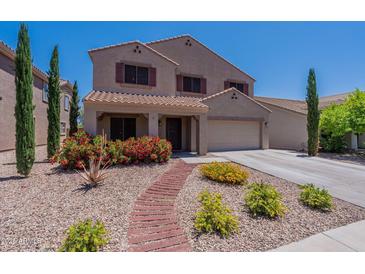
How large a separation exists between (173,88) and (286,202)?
11.0 m

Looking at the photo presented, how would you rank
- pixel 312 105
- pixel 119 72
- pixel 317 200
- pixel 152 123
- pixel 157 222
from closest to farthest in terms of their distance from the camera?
pixel 157 222
pixel 317 200
pixel 152 123
pixel 119 72
pixel 312 105

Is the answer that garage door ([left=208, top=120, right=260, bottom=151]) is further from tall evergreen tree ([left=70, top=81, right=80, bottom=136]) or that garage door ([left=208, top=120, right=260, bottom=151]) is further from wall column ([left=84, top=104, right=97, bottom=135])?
tall evergreen tree ([left=70, top=81, right=80, bottom=136])

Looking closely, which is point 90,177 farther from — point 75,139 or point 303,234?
point 303,234

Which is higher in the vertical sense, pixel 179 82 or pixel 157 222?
pixel 179 82

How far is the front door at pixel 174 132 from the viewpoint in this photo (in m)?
14.5

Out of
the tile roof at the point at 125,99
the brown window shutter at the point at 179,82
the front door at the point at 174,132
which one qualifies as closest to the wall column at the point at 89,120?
the tile roof at the point at 125,99

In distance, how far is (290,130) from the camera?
58.4 ft

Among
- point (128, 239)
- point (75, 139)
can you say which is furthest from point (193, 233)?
point (75, 139)

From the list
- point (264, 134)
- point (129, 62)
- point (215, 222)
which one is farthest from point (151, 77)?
point (215, 222)

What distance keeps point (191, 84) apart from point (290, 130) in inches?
426

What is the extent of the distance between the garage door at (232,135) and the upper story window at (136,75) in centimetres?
604

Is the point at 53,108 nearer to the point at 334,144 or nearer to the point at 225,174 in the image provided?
the point at 225,174

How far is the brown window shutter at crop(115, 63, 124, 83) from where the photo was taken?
12.4 m

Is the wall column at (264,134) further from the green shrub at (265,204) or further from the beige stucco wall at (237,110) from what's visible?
the green shrub at (265,204)
